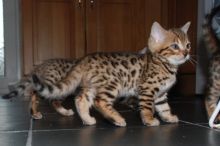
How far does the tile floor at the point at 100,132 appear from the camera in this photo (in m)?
1.76

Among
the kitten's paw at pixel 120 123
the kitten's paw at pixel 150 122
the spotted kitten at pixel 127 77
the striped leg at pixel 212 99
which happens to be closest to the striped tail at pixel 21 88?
the spotted kitten at pixel 127 77

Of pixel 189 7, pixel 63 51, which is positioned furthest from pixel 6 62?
pixel 189 7

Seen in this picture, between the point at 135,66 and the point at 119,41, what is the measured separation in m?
1.91

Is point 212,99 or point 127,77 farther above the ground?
point 127,77

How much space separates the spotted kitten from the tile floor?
0.09 metres

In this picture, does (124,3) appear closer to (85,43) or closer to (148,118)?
(85,43)

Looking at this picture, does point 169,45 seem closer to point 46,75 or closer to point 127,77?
point 127,77

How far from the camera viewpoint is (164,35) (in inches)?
90.7

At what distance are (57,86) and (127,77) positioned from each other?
370 millimetres

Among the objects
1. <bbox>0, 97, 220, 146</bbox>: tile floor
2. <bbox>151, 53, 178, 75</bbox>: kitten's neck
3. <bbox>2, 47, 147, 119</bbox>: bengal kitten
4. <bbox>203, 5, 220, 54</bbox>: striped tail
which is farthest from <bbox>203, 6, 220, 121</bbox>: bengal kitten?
<bbox>2, 47, 147, 119</bbox>: bengal kitten

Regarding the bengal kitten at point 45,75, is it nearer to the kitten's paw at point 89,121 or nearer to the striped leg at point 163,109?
the kitten's paw at point 89,121

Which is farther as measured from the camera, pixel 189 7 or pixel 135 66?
pixel 189 7

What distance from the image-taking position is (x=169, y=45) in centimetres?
227

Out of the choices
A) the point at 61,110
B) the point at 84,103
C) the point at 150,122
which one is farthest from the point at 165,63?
the point at 61,110
